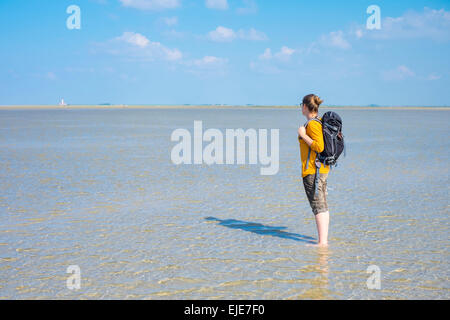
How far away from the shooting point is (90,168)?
11.5 m

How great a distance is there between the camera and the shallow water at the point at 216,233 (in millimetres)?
4387

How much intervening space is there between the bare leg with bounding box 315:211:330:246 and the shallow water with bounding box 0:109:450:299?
143 mm

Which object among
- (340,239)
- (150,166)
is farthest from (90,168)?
(340,239)

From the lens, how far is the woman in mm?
5027

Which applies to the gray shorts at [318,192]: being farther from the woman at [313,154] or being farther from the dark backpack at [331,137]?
the dark backpack at [331,137]

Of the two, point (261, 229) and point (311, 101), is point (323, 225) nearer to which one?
point (261, 229)

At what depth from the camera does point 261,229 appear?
20.6 ft

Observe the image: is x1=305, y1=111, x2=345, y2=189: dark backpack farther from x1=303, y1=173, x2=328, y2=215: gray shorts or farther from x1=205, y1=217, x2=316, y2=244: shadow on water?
x1=205, y1=217, x2=316, y2=244: shadow on water

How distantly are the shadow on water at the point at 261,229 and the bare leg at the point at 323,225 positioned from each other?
0.22m

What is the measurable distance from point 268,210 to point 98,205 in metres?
2.69

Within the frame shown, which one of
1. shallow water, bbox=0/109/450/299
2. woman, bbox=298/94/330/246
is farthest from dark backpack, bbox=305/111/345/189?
shallow water, bbox=0/109/450/299

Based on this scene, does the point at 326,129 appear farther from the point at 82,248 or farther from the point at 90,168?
the point at 90,168

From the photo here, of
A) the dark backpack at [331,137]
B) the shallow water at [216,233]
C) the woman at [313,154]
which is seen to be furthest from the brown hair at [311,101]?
the shallow water at [216,233]
